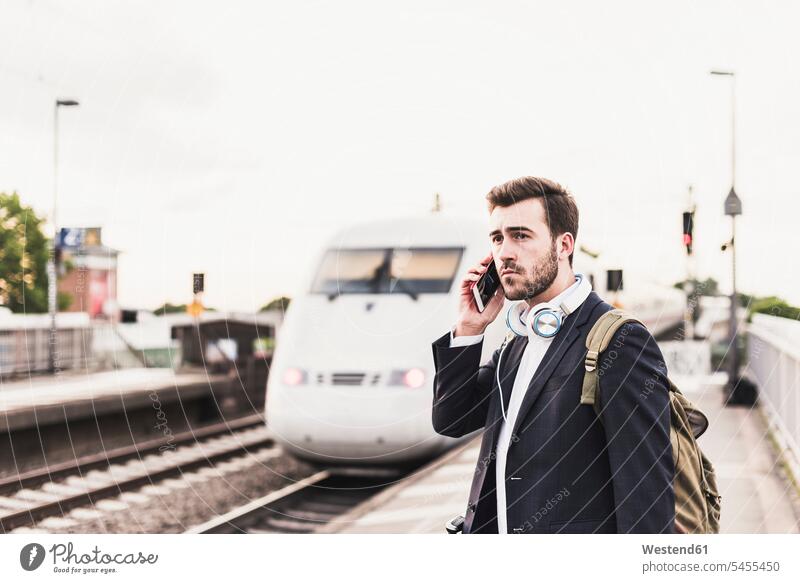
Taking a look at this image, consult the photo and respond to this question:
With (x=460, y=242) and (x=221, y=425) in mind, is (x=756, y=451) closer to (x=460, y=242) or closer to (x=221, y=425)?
(x=460, y=242)

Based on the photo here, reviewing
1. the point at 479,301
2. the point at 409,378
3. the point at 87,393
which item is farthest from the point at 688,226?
the point at 87,393

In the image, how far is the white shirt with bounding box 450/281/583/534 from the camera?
1902 mm

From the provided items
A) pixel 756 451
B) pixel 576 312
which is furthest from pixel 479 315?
pixel 756 451

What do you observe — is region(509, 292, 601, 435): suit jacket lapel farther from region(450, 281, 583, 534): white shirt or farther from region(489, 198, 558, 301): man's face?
region(489, 198, 558, 301): man's face

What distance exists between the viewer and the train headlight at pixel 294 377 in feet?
15.8

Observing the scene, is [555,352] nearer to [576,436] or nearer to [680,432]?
[576,436]

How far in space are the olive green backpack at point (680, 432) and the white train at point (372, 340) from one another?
238 cm

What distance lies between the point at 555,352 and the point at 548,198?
1.33 ft

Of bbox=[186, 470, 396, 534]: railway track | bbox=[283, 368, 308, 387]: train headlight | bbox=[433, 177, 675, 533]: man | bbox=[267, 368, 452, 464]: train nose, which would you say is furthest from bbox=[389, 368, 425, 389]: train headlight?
bbox=[433, 177, 675, 533]: man

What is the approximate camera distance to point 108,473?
6254 mm

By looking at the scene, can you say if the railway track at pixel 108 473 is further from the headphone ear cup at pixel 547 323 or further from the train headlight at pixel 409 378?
the headphone ear cup at pixel 547 323

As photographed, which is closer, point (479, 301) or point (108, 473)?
point (479, 301)
